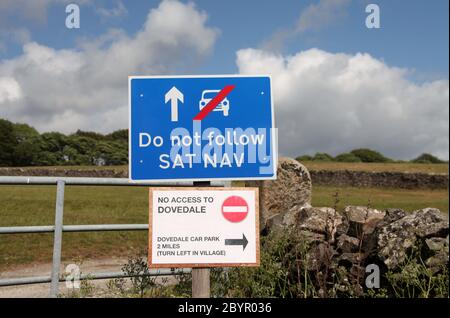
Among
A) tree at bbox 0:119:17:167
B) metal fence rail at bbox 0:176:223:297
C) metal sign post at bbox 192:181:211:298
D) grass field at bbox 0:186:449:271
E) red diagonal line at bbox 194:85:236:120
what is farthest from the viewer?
tree at bbox 0:119:17:167

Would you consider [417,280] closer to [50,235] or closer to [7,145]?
[50,235]

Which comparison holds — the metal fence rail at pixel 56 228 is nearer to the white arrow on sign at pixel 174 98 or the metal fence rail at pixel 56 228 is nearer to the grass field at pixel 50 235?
the grass field at pixel 50 235

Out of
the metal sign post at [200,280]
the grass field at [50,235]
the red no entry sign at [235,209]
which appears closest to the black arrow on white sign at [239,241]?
the red no entry sign at [235,209]

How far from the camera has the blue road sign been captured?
11.3 ft

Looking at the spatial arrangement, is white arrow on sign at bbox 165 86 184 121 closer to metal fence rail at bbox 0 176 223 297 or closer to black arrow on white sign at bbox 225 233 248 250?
black arrow on white sign at bbox 225 233 248 250

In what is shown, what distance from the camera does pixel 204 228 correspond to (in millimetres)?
3451

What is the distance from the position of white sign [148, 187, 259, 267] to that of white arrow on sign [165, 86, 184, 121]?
20.6 inches

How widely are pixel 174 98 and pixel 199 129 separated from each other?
0.91 ft

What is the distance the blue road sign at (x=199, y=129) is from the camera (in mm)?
3445

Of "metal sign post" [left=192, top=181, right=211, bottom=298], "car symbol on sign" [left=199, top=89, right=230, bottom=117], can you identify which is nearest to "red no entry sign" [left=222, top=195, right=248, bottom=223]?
"metal sign post" [left=192, top=181, right=211, bottom=298]

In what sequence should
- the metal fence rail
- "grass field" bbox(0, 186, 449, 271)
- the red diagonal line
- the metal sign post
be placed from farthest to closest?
"grass field" bbox(0, 186, 449, 271)
the metal fence rail
the metal sign post
the red diagonal line

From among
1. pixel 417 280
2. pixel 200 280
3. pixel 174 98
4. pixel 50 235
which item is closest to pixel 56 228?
pixel 200 280

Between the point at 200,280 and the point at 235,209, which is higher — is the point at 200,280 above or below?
below
